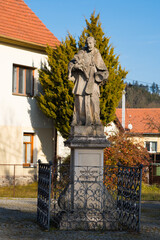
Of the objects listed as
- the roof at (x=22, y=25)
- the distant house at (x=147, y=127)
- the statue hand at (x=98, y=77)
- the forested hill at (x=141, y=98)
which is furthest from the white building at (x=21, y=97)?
the forested hill at (x=141, y=98)

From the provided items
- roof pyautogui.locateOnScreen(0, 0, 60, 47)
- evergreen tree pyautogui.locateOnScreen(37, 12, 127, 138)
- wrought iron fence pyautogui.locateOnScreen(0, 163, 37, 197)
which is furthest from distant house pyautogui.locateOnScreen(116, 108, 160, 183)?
roof pyautogui.locateOnScreen(0, 0, 60, 47)

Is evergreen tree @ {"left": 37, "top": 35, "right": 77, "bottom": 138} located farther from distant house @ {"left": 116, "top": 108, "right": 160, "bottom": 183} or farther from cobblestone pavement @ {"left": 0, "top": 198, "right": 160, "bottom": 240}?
cobblestone pavement @ {"left": 0, "top": 198, "right": 160, "bottom": 240}

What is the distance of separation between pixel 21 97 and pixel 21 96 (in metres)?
0.05

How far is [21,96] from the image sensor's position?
20125 mm

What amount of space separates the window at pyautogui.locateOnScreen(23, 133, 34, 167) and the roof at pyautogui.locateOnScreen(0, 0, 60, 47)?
4.50m

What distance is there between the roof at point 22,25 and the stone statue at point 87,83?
415 inches

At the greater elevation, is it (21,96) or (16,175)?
(21,96)

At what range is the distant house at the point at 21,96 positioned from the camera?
63.6 ft

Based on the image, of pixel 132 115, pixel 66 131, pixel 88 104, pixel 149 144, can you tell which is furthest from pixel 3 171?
pixel 132 115

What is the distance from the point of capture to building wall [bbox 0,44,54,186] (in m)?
19.3

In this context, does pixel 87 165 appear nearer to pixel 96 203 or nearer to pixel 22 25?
pixel 96 203

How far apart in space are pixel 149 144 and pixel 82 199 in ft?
101

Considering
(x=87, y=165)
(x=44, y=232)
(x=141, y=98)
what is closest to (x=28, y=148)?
(x=87, y=165)

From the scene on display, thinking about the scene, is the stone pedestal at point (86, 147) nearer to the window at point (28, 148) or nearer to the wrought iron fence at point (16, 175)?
the wrought iron fence at point (16, 175)
